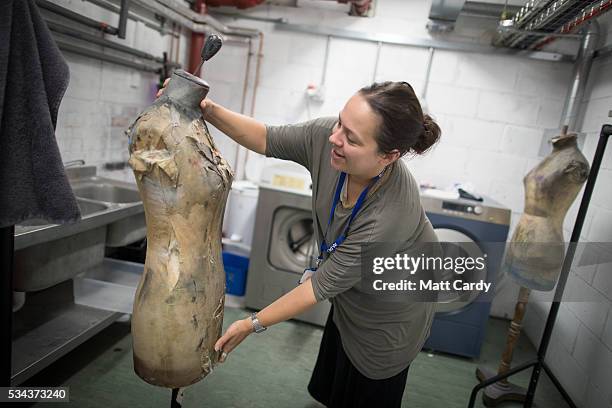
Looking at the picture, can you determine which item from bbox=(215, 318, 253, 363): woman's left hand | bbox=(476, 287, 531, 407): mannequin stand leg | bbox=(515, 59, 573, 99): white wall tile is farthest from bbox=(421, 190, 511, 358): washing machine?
bbox=(215, 318, 253, 363): woman's left hand

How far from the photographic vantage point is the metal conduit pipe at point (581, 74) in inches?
98.4

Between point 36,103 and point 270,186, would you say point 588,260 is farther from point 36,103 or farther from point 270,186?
point 36,103

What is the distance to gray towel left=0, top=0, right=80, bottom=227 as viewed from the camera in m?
0.98

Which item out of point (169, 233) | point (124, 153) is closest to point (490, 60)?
point (124, 153)

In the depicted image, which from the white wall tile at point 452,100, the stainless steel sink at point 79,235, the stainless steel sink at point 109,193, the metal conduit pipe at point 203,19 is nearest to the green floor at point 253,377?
the stainless steel sink at point 79,235

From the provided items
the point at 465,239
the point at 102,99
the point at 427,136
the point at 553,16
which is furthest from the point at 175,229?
the point at 553,16

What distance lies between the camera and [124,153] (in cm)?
287

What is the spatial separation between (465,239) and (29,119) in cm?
237

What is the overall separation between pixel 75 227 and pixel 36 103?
2.66 feet

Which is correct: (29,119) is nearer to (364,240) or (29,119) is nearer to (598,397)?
(364,240)

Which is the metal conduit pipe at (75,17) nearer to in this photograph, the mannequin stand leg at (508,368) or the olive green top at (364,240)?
the olive green top at (364,240)

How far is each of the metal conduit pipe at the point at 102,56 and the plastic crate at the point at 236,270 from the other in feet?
4.73

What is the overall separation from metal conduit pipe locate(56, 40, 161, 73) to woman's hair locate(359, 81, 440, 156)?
166 centimetres

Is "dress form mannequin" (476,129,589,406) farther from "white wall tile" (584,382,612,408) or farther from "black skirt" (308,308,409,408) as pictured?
"black skirt" (308,308,409,408)
